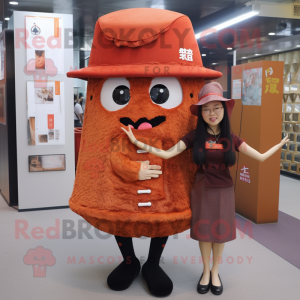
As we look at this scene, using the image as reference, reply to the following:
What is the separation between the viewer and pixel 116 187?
86.3 inches

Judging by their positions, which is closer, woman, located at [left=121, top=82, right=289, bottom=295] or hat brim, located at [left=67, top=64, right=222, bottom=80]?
hat brim, located at [left=67, top=64, right=222, bottom=80]

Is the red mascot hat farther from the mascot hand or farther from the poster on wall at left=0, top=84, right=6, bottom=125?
the poster on wall at left=0, top=84, right=6, bottom=125

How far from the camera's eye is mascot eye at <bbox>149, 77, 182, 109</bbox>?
220cm

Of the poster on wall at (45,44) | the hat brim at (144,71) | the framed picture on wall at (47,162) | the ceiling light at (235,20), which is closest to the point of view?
the hat brim at (144,71)

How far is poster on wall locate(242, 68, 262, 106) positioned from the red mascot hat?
187 centimetres

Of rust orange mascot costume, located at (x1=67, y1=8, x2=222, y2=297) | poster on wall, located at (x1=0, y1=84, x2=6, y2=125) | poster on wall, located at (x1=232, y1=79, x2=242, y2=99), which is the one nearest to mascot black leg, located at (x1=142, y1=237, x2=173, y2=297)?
rust orange mascot costume, located at (x1=67, y1=8, x2=222, y2=297)

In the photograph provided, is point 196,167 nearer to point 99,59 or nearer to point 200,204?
point 200,204

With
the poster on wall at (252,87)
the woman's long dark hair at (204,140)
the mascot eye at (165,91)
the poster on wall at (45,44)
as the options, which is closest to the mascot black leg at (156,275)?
the woman's long dark hair at (204,140)

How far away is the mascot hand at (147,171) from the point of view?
2.14 metres

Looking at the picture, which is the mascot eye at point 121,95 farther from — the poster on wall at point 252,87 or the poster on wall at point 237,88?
the poster on wall at point 237,88

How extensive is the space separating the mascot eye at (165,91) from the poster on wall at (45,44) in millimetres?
2275

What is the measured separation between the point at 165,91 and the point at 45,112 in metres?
2.32

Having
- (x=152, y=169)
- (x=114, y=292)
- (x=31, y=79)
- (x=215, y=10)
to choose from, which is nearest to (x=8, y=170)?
(x=31, y=79)

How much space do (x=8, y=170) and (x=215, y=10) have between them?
383cm
